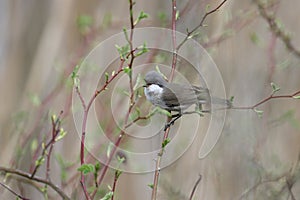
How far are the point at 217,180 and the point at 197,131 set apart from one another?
0.45 ft

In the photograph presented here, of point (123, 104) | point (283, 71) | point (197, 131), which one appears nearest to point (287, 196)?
point (197, 131)

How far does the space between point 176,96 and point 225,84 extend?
0.87ft

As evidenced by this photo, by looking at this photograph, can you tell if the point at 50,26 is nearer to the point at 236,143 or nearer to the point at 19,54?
the point at 19,54

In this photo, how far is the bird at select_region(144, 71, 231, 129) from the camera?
2.48 ft

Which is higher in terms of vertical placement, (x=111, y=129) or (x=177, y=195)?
(x=111, y=129)

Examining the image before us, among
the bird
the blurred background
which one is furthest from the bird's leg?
the blurred background

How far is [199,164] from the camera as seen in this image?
1.03m

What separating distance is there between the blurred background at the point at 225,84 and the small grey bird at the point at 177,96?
0.11m

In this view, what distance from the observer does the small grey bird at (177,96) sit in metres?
0.76

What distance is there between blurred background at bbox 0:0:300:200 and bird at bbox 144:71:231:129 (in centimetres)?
11

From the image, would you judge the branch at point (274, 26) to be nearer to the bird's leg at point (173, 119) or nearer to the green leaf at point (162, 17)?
the green leaf at point (162, 17)

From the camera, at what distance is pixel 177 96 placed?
29.6 inches

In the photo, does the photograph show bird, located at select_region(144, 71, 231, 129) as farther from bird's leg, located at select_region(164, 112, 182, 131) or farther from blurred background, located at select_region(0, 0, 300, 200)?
blurred background, located at select_region(0, 0, 300, 200)

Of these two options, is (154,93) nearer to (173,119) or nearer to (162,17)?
(173,119)
